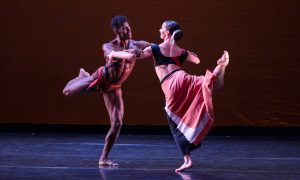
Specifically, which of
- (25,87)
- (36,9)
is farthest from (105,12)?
(25,87)

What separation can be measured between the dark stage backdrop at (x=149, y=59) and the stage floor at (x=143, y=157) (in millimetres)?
375

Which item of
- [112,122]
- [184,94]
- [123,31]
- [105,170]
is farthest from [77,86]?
[184,94]

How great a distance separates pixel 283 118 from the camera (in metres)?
7.98

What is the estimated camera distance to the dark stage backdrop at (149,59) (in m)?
7.89

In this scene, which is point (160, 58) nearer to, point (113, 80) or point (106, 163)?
point (113, 80)

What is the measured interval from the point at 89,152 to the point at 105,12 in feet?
7.75

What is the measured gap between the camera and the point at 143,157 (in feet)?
19.8

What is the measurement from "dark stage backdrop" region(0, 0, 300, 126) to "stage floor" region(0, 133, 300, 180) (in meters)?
0.37

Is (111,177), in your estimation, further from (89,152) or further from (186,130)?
(89,152)

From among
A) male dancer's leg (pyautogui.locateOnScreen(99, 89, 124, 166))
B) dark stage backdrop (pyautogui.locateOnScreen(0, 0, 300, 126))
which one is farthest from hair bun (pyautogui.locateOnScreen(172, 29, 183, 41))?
dark stage backdrop (pyautogui.locateOnScreen(0, 0, 300, 126))

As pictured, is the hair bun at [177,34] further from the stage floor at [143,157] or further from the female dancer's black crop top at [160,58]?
the stage floor at [143,157]

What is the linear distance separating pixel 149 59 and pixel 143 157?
7.59 ft

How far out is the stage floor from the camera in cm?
501

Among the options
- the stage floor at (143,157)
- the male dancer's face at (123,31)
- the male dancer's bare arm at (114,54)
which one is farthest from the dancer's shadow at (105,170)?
the male dancer's face at (123,31)
